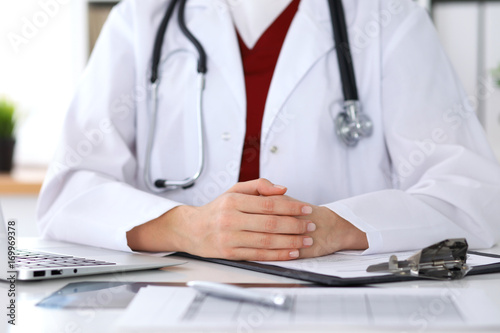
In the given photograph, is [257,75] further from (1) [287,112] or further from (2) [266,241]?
(2) [266,241]

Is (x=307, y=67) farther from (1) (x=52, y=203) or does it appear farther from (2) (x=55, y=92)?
(2) (x=55, y=92)

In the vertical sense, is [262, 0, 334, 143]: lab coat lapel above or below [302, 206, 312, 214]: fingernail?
above

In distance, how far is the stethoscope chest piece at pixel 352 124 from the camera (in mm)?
1283

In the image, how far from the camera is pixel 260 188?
979 mm

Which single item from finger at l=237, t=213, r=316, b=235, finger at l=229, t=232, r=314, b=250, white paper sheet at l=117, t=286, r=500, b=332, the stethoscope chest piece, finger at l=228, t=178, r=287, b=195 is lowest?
white paper sheet at l=117, t=286, r=500, b=332

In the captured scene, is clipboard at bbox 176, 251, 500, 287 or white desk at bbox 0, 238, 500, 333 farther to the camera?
clipboard at bbox 176, 251, 500, 287

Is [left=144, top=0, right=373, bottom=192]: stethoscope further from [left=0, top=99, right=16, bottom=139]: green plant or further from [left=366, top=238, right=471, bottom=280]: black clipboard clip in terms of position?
[left=0, top=99, right=16, bottom=139]: green plant

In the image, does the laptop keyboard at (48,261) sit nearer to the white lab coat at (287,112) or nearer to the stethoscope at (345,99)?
the white lab coat at (287,112)

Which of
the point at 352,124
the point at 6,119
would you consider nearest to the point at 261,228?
the point at 352,124

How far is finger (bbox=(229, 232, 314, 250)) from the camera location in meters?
0.91

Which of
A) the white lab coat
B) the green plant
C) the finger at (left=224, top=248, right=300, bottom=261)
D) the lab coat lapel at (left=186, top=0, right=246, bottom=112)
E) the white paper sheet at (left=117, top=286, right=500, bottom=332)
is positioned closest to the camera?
the white paper sheet at (left=117, top=286, right=500, bottom=332)

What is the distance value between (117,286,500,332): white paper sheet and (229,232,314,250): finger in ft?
0.71

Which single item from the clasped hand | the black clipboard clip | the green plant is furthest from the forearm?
the green plant

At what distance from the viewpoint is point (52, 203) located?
1255 millimetres
